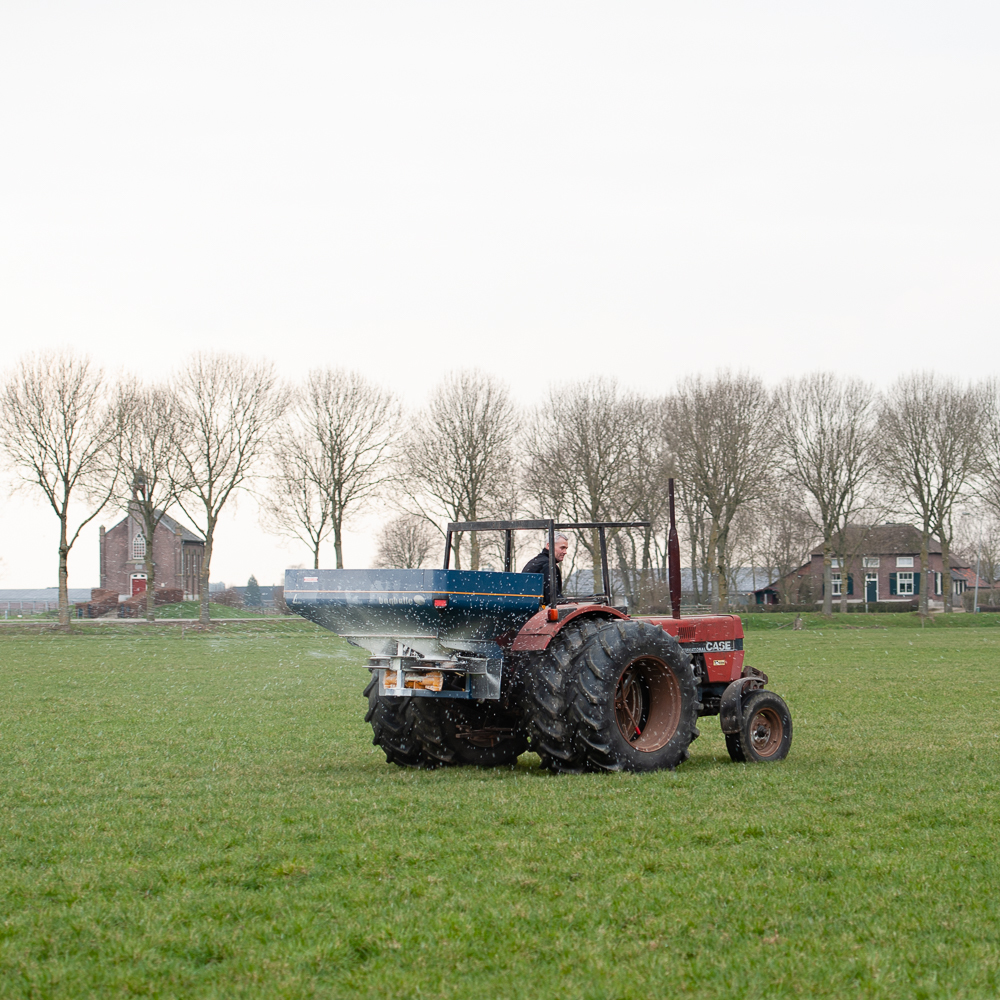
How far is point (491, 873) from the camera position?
6336 mm

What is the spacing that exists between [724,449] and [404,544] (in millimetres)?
45340

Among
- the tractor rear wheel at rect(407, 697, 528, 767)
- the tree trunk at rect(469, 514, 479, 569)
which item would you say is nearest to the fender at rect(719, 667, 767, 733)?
the tractor rear wheel at rect(407, 697, 528, 767)

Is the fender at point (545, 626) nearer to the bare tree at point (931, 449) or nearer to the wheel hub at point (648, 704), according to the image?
the wheel hub at point (648, 704)

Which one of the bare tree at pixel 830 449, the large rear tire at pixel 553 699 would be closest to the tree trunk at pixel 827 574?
the bare tree at pixel 830 449

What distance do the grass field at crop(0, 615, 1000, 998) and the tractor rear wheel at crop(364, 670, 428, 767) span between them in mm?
404

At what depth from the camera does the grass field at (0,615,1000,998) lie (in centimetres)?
477

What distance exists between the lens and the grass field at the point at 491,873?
4766 millimetres

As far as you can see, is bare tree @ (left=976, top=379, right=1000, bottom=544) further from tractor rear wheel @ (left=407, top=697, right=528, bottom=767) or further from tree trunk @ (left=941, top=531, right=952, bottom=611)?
tractor rear wheel @ (left=407, top=697, right=528, bottom=767)

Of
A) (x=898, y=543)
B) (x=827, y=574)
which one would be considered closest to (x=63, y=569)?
(x=827, y=574)

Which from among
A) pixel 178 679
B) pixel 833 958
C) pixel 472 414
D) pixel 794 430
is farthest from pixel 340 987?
pixel 794 430

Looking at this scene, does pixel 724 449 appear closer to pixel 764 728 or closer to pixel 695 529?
pixel 695 529

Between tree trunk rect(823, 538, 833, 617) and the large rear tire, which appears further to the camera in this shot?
tree trunk rect(823, 538, 833, 617)

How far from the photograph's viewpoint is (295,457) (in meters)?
55.7

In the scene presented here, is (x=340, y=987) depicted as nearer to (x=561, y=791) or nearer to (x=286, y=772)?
(x=561, y=791)
